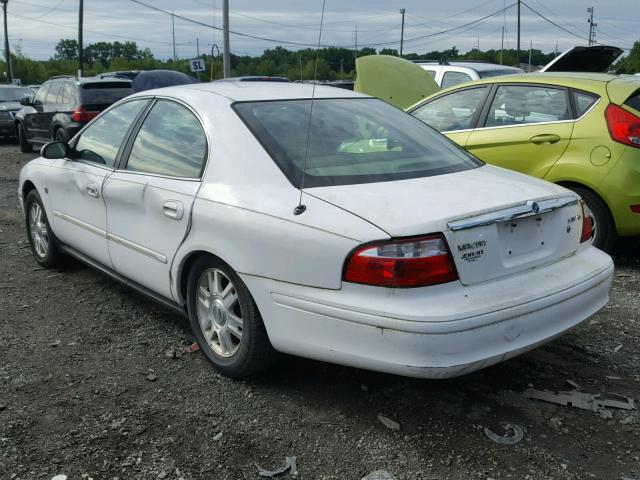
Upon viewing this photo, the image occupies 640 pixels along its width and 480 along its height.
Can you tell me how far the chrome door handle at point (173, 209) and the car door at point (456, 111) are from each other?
131 inches

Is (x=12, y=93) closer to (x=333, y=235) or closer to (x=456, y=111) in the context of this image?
(x=456, y=111)

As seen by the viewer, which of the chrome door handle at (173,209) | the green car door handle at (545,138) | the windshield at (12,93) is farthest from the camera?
the windshield at (12,93)

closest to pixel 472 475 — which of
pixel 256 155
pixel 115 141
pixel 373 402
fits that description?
pixel 373 402

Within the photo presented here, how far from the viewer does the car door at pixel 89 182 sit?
172 inches

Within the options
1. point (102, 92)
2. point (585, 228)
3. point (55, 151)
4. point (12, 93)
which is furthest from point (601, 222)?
point (12, 93)

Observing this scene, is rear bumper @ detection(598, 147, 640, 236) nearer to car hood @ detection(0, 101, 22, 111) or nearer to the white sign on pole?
the white sign on pole

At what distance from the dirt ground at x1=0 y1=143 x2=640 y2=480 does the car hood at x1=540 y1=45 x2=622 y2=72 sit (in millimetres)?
4202

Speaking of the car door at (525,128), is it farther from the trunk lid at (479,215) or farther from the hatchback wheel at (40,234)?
the hatchback wheel at (40,234)

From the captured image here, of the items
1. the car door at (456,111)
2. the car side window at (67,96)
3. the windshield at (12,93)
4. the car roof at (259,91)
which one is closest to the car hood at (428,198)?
the car roof at (259,91)

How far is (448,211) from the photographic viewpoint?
2811 millimetres

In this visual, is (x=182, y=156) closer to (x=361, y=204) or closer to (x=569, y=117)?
(x=361, y=204)

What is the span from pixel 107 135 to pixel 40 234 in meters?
1.46

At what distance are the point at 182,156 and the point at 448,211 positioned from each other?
1.64 metres

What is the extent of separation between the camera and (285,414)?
318 cm
